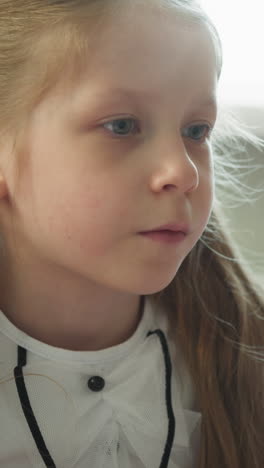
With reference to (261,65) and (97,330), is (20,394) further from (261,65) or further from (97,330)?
(261,65)

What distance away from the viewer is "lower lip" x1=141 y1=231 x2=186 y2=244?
68cm

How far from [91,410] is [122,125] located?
0.32 metres

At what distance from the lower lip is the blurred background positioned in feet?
1.38

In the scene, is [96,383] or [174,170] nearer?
[174,170]

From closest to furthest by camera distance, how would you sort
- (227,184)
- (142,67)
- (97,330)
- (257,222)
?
(142,67), (97,330), (227,184), (257,222)

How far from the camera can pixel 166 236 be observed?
686 millimetres

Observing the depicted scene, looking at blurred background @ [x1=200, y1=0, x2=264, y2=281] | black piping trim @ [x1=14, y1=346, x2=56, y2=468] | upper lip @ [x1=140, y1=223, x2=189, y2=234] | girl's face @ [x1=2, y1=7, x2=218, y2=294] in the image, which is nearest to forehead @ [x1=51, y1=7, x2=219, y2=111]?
girl's face @ [x1=2, y1=7, x2=218, y2=294]

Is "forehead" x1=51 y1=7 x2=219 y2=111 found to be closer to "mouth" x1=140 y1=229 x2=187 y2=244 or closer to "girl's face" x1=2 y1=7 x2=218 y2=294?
"girl's face" x1=2 y1=7 x2=218 y2=294

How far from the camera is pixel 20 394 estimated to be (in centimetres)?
73

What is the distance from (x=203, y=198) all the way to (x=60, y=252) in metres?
0.16

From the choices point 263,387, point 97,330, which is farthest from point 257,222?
point 97,330

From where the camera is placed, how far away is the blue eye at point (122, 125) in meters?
0.67

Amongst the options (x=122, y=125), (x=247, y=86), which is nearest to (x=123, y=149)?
(x=122, y=125)

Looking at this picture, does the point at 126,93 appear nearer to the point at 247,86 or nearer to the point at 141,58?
the point at 141,58
